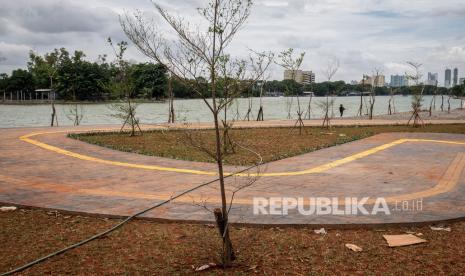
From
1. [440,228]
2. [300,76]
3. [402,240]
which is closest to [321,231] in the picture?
[402,240]

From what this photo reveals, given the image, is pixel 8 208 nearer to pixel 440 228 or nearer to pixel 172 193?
pixel 172 193

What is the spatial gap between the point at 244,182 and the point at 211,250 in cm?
311

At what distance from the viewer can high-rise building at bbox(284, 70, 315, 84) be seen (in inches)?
930

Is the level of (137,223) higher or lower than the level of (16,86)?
lower

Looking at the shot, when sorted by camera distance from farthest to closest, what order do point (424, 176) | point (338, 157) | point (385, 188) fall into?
1. point (338, 157)
2. point (424, 176)
3. point (385, 188)

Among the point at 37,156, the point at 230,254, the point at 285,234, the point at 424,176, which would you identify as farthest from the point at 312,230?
the point at 37,156

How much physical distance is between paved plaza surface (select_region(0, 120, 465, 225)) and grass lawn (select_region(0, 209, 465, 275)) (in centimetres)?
33

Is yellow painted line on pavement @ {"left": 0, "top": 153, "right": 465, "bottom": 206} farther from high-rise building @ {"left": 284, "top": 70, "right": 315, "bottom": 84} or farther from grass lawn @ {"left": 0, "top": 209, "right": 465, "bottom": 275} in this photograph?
high-rise building @ {"left": 284, "top": 70, "right": 315, "bottom": 84}

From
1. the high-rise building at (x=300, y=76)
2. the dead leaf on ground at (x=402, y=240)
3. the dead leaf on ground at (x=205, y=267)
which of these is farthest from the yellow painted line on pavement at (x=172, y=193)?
A: the high-rise building at (x=300, y=76)

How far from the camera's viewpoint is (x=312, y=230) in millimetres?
4863

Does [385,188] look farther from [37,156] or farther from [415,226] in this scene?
[37,156]

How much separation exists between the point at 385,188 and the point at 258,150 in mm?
5732

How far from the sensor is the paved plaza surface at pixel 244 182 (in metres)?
5.47

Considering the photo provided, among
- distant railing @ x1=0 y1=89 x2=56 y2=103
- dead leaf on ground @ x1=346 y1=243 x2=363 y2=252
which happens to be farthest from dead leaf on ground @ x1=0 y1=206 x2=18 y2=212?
distant railing @ x1=0 y1=89 x2=56 y2=103
